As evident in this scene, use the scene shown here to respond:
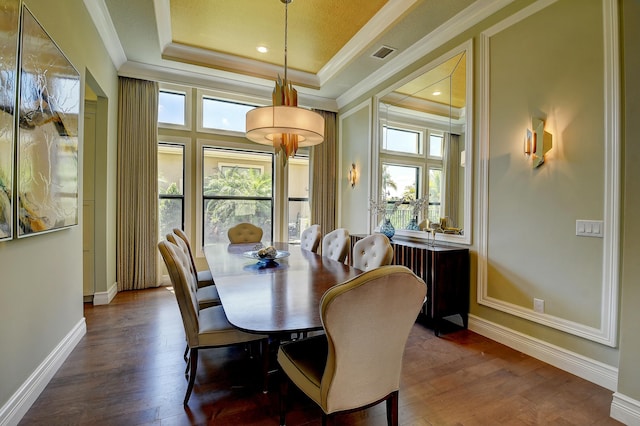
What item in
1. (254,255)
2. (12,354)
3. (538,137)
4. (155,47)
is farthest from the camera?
(155,47)

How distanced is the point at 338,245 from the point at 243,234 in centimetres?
176

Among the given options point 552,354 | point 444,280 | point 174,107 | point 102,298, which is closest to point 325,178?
point 174,107

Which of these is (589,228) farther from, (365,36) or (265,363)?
(365,36)

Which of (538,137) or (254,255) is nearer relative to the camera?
(538,137)

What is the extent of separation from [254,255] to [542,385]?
99.3 inches

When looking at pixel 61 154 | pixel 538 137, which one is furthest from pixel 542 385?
pixel 61 154

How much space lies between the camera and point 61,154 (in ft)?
7.45

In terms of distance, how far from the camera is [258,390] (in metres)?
2.03

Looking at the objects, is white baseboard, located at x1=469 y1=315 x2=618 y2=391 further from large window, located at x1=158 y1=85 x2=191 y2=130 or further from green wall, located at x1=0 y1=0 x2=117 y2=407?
large window, located at x1=158 y1=85 x2=191 y2=130

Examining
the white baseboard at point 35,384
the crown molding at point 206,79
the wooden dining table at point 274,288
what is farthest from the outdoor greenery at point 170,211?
the white baseboard at point 35,384

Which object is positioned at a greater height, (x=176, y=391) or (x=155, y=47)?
(x=155, y=47)

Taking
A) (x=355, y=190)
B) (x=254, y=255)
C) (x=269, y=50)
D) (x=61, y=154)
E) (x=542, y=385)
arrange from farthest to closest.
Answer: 1. (x=355, y=190)
2. (x=269, y=50)
3. (x=254, y=255)
4. (x=61, y=154)
5. (x=542, y=385)

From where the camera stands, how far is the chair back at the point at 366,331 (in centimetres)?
118

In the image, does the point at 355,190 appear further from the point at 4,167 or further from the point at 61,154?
the point at 4,167
